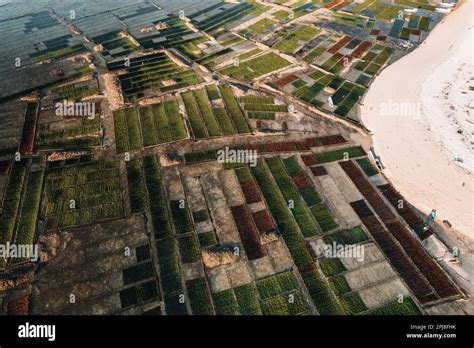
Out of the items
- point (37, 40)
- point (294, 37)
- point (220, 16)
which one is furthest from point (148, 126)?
point (220, 16)

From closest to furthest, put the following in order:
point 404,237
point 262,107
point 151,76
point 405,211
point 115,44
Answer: point 404,237, point 405,211, point 262,107, point 151,76, point 115,44

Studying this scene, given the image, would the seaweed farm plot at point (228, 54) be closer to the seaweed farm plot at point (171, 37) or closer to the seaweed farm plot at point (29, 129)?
the seaweed farm plot at point (171, 37)

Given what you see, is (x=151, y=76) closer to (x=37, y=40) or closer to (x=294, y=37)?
(x=294, y=37)

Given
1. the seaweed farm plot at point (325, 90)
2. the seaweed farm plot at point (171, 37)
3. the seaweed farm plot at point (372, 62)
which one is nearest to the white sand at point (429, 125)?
the seaweed farm plot at point (372, 62)

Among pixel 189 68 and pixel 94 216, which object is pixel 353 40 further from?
pixel 94 216
